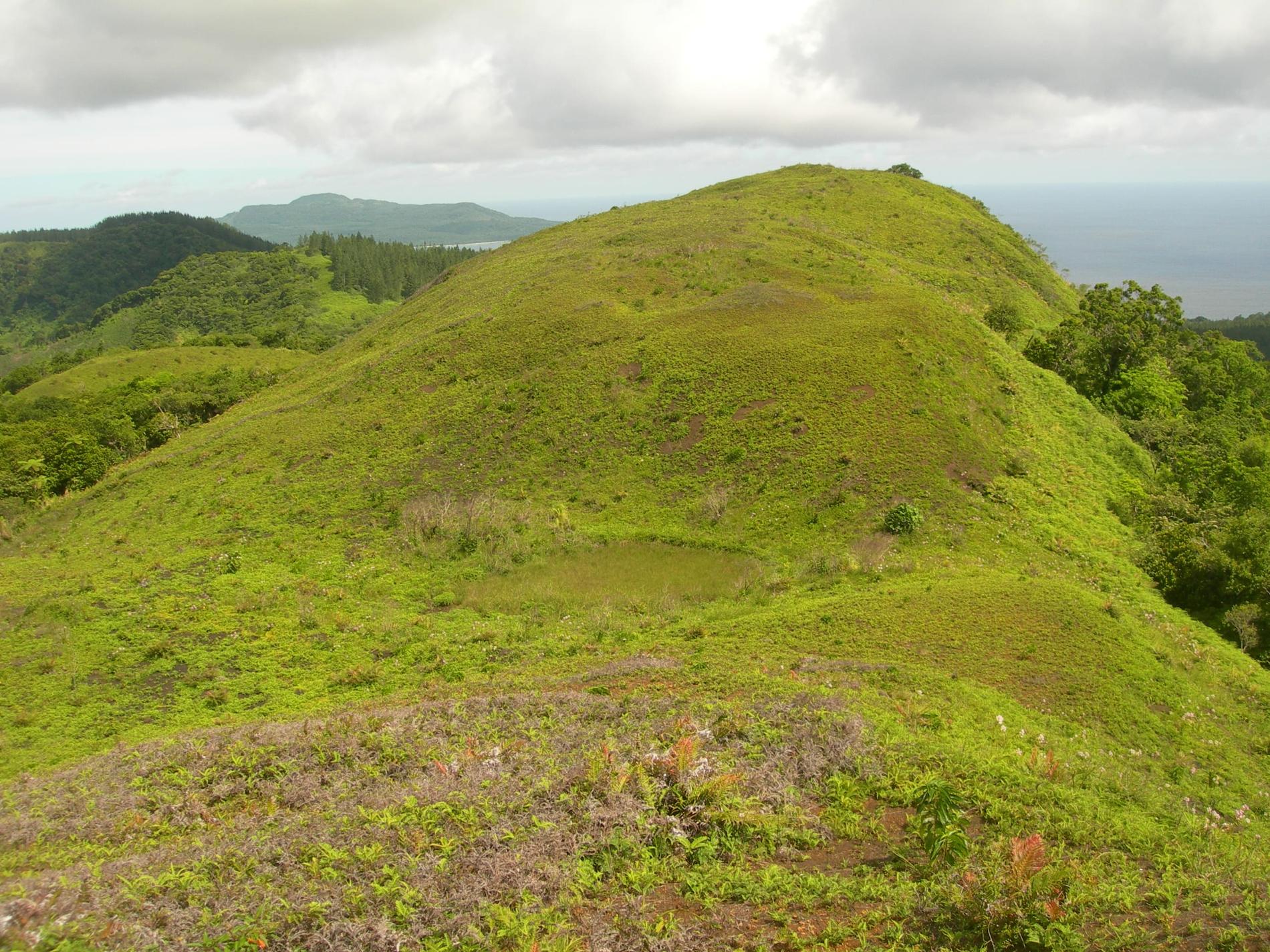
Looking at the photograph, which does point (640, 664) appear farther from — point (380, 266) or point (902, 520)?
point (380, 266)

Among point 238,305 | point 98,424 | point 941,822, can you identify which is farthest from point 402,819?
point 238,305

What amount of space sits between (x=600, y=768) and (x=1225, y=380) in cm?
4560

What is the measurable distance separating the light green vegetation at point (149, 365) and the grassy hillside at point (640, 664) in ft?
163

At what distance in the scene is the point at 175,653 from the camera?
683 inches

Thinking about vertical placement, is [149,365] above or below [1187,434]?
above

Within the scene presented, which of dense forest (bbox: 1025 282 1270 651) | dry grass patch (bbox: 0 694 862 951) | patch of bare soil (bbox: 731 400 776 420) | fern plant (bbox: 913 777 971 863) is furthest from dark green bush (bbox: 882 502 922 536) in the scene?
fern plant (bbox: 913 777 971 863)

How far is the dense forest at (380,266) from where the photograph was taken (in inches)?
5802

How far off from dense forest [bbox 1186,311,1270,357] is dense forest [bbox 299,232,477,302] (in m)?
134

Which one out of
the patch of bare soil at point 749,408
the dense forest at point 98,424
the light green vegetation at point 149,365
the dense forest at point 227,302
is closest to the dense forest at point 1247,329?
the patch of bare soil at point 749,408

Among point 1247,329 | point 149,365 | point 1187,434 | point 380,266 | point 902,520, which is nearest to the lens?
point 902,520

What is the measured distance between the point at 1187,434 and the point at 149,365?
97.7 metres

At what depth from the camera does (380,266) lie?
152 m

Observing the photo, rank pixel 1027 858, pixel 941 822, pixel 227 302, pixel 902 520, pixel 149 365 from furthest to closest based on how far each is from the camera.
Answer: pixel 227 302, pixel 149 365, pixel 902 520, pixel 941 822, pixel 1027 858

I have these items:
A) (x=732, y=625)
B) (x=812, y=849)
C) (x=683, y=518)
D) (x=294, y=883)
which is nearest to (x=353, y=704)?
(x=294, y=883)
